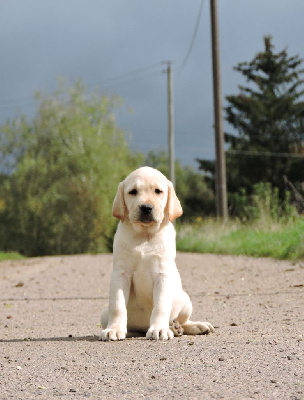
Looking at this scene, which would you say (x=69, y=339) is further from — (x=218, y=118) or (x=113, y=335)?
(x=218, y=118)

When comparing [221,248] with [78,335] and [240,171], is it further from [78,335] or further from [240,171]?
[240,171]

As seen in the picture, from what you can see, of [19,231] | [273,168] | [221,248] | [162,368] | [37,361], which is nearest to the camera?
[162,368]

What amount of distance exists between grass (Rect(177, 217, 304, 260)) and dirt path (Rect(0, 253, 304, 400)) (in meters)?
4.90

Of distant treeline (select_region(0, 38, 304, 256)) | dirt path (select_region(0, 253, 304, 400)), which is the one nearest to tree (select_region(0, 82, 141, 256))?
distant treeline (select_region(0, 38, 304, 256))

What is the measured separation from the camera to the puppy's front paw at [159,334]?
16.2 feet

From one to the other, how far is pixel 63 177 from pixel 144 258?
28525mm

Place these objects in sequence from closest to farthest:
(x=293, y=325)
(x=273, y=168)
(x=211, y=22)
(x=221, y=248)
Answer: (x=293, y=325) < (x=221, y=248) < (x=211, y=22) < (x=273, y=168)

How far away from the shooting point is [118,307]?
198 inches

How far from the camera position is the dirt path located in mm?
3615

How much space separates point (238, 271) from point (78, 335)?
7148 mm

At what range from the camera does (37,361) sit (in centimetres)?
450

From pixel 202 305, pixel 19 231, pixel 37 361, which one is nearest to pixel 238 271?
pixel 202 305

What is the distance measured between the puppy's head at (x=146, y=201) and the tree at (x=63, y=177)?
2552 centimetres

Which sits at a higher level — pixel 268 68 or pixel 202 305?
pixel 268 68
